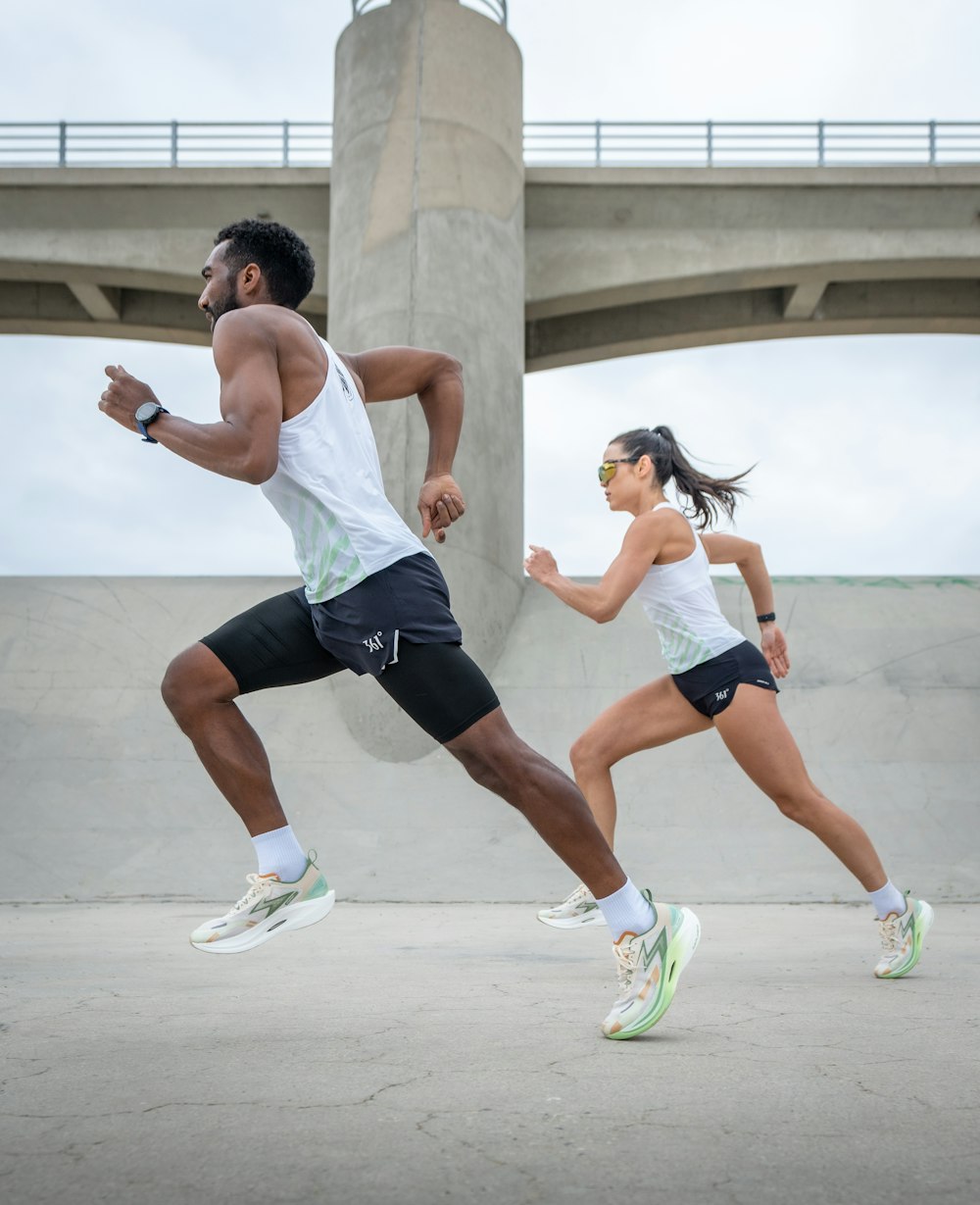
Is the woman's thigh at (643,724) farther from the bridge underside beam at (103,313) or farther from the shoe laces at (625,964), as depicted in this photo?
the bridge underside beam at (103,313)

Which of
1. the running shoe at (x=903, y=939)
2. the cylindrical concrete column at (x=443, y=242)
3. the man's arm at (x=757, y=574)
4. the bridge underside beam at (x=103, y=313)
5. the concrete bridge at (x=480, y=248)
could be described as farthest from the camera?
the bridge underside beam at (x=103, y=313)

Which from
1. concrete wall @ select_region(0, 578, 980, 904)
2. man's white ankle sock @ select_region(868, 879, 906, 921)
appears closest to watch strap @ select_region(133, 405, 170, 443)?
man's white ankle sock @ select_region(868, 879, 906, 921)

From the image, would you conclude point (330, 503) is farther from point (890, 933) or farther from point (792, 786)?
point (890, 933)

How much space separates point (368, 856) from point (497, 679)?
2241 millimetres

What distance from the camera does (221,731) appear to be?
303 centimetres

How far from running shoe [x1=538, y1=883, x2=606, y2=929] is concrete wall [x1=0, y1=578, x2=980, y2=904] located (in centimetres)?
351

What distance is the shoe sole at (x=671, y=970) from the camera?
8.74ft

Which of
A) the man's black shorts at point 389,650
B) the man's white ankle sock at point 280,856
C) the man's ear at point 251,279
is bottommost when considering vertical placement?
the man's white ankle sock at point 280,856

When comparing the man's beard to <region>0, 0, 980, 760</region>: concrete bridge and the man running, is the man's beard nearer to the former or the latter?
the man running

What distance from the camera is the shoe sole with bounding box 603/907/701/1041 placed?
2664 millimetres

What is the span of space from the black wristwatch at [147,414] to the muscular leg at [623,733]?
2.41 metres

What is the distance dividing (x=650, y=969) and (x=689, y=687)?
6.15 ft

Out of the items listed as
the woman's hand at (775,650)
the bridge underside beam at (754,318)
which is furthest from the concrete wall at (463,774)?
the bridge underside beam at (754,318)

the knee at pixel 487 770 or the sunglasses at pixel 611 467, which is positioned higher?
the sunglasses at pixel 611 467
